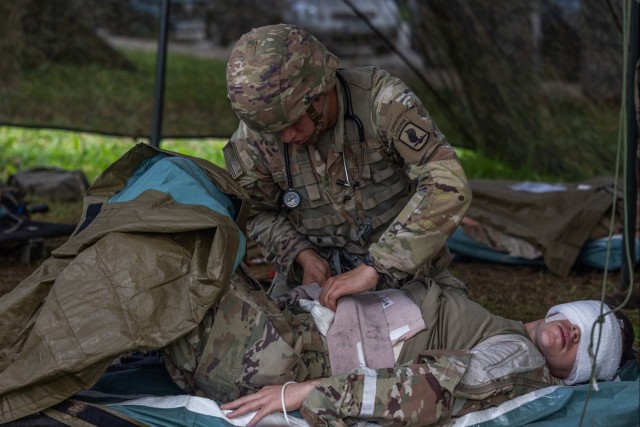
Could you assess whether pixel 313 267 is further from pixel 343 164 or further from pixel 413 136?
pixel 413 136

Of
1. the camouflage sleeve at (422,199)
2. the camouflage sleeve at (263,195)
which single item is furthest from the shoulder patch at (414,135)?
the camouflage sleeve at (263,195)

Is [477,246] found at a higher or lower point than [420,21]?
lower

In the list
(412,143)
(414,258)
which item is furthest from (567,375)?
(412,143)

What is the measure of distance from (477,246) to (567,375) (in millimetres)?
2546

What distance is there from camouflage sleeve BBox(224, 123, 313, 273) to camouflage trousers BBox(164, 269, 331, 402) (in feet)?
2.03

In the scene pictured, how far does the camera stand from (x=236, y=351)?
10.3ft

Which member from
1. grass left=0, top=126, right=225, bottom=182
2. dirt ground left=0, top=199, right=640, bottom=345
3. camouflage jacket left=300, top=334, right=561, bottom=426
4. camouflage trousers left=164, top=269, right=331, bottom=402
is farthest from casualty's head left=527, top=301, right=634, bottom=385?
grass left=0, top=126, right=225, bottom=182

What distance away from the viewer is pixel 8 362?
3033mm

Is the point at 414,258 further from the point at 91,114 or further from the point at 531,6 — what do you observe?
the point at 91,114

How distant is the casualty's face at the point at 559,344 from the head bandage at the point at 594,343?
2 centimetres

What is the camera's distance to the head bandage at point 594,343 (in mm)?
3408

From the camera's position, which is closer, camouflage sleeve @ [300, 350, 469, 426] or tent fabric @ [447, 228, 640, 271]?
camouflage sleeve @ [300, 350, 469, 426]

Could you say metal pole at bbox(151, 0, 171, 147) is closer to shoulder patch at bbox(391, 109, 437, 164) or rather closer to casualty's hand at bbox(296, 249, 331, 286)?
casualty's hand at bbox(296, 249, 331, 286)

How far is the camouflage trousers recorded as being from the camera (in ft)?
10.3
